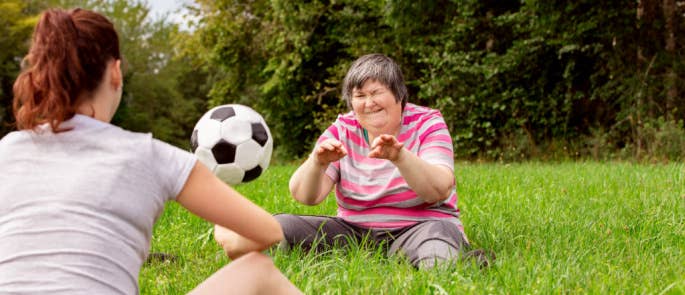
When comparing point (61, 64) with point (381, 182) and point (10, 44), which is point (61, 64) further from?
point (10, 44)

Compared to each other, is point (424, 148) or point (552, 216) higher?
point (424, 148)

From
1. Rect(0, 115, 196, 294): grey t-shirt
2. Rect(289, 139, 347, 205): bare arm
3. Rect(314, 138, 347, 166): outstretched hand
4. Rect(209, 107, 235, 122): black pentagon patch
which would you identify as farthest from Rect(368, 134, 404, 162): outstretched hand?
Rect(0, 115, 196, 294): grey t-shirt

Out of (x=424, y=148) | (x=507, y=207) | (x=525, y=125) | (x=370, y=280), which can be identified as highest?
(x=424, y=148)

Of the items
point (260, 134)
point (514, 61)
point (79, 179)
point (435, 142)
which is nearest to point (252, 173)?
point (260, 134)

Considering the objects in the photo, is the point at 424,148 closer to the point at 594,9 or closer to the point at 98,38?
the point at 98,38

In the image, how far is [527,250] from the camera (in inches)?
120

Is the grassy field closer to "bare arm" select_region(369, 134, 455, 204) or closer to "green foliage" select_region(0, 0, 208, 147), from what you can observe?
"bare arm" select_region(369, 134, 455, 204)

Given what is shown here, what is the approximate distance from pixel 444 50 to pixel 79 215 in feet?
35.8

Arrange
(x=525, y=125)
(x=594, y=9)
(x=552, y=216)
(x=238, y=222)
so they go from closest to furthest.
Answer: (x=238, y=222) → (x=552, y=216) → (x=594, y=9) → (x=525, y=125)

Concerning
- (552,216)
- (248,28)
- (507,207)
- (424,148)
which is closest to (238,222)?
(424,148)

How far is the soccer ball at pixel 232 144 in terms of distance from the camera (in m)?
2.80

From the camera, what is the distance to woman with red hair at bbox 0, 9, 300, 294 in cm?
147

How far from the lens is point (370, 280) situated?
2.52m

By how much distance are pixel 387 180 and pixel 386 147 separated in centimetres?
55
